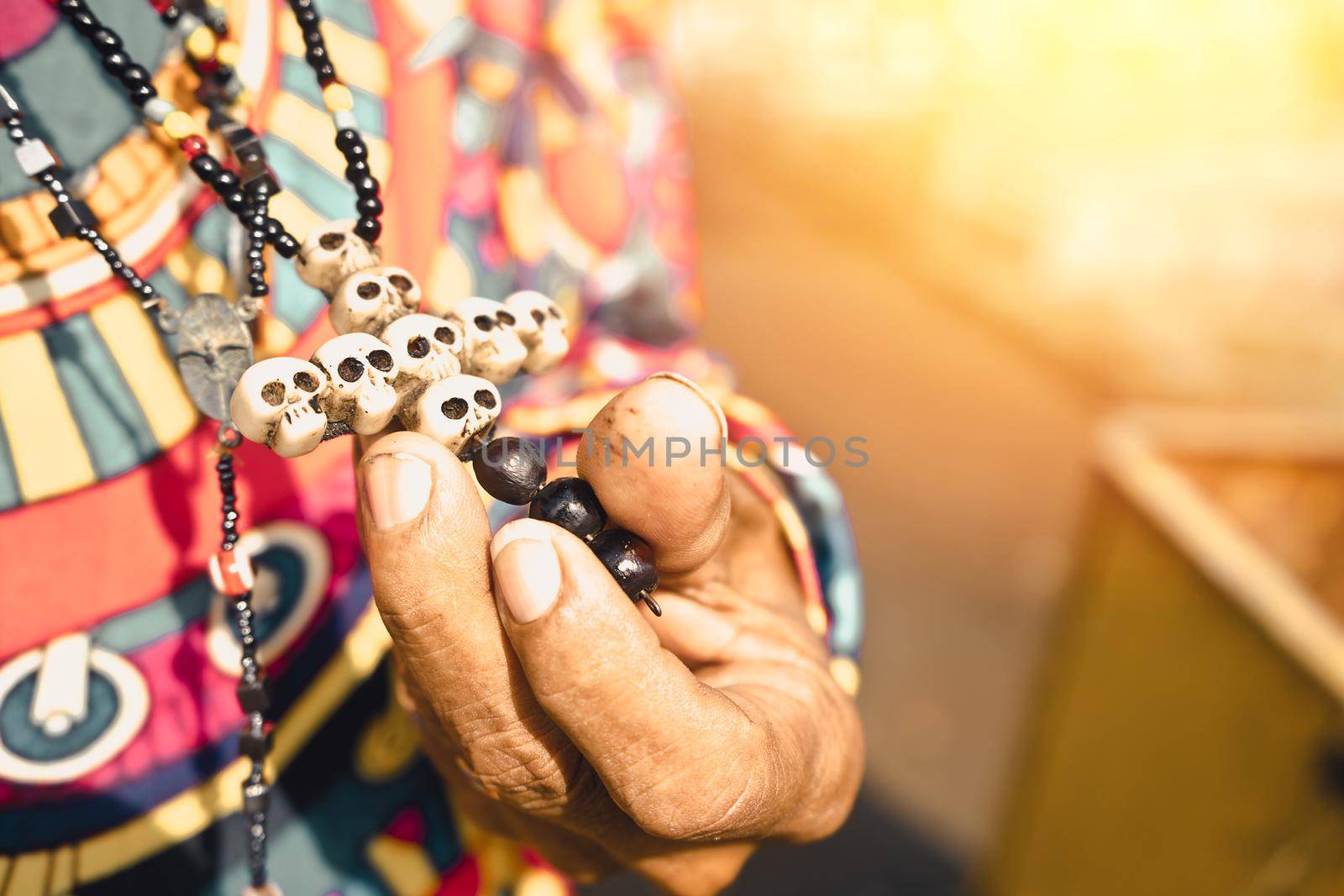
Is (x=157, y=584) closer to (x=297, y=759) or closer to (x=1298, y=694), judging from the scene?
(x=297, y=759)

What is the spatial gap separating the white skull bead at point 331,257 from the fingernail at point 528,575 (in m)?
0.21

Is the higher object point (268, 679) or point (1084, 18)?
point (1084, 18)

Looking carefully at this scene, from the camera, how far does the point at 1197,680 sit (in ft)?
4.57

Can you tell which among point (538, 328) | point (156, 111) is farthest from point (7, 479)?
point (538, 328)

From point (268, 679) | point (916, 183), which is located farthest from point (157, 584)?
point (916, 183)

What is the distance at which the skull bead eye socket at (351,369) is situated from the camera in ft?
1.58

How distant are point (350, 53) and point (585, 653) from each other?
564 mm

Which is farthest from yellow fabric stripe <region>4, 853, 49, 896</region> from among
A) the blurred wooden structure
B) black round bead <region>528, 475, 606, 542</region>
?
the blurred wooden structure

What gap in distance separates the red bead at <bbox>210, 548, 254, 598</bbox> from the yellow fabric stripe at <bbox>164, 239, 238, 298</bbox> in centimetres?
20

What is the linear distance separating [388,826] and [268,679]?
0.18m

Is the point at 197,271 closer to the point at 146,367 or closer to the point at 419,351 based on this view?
the point at 146,367

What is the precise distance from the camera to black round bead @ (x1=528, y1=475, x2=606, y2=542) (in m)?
0.51

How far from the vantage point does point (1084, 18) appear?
418 cm

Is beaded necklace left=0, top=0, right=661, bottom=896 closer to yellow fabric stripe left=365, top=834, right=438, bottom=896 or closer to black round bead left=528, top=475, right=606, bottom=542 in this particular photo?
black round bead left=528, top=475, right=606, bottom=542
